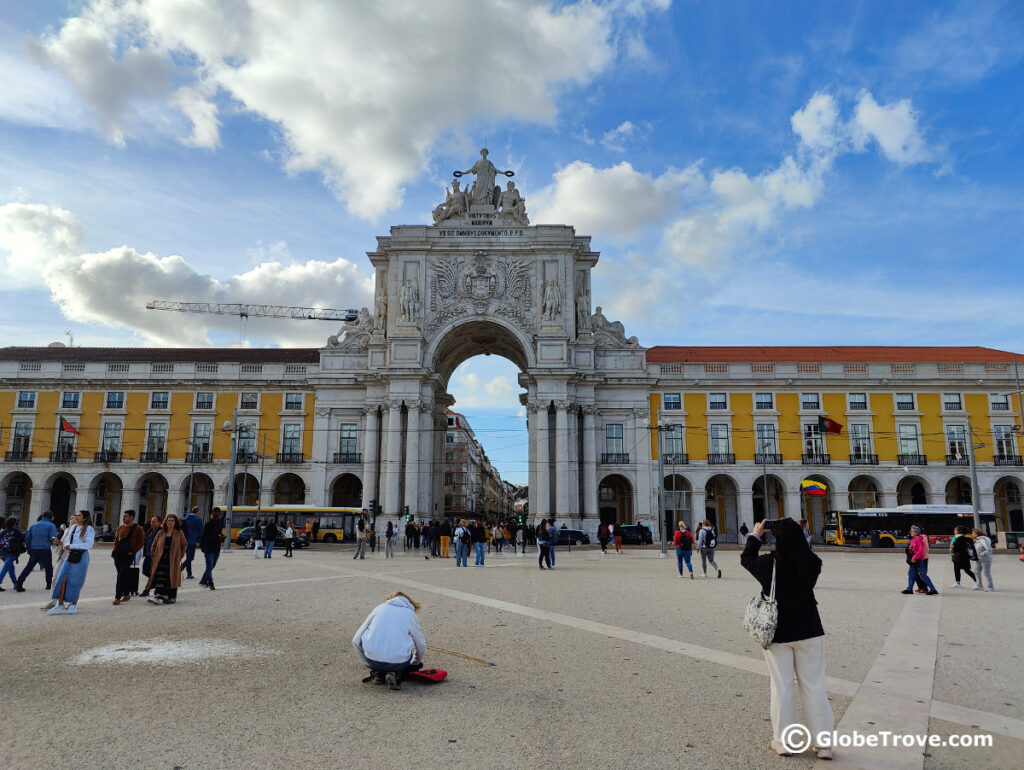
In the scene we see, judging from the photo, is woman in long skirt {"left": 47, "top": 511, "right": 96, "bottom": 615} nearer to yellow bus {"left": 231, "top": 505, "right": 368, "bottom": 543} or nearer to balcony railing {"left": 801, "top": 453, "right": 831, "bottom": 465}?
yellow bus {"left": 231, "top": 505, "right": 368, "bottom": 543}

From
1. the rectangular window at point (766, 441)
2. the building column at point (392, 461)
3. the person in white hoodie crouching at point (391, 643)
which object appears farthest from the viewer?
the rectangular window at point (766, 441)

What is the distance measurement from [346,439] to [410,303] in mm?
11120

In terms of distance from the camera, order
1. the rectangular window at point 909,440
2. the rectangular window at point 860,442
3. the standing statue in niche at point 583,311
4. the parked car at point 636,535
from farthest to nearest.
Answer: the standing statue in niche at point 583,311 → the rectangular window at point 860,442 → the rectangular window at point 909,440 → the parked car at point 636,535

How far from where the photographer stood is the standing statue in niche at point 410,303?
49062 mm

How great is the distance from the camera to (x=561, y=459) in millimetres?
46938

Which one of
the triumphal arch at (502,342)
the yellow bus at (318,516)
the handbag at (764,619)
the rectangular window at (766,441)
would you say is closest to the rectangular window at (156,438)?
the yellow bus at (318,516)

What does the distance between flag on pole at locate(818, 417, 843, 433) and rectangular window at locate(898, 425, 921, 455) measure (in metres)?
4.51

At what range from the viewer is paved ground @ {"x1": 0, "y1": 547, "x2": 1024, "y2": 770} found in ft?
17.4

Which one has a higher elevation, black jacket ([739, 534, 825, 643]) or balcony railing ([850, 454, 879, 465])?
balcony railing ([850, 454, 879, 465])

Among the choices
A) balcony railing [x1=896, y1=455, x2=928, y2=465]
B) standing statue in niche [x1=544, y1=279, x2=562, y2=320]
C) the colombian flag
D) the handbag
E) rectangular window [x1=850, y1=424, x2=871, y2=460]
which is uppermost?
standing statue in niche [x1=544, y1=279, x2=562, y2=320]

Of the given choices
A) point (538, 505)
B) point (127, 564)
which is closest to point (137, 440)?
point (538, 505)

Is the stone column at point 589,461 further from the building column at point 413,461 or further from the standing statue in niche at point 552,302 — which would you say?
the building column at point 413,461

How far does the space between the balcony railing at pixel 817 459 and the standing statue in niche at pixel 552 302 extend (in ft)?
67.0

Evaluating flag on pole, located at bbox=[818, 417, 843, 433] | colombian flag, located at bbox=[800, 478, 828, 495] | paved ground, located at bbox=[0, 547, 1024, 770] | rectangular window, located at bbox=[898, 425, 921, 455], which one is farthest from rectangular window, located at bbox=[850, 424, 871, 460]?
paved ground, located at bbox=[0, 547, 1024, 770]
